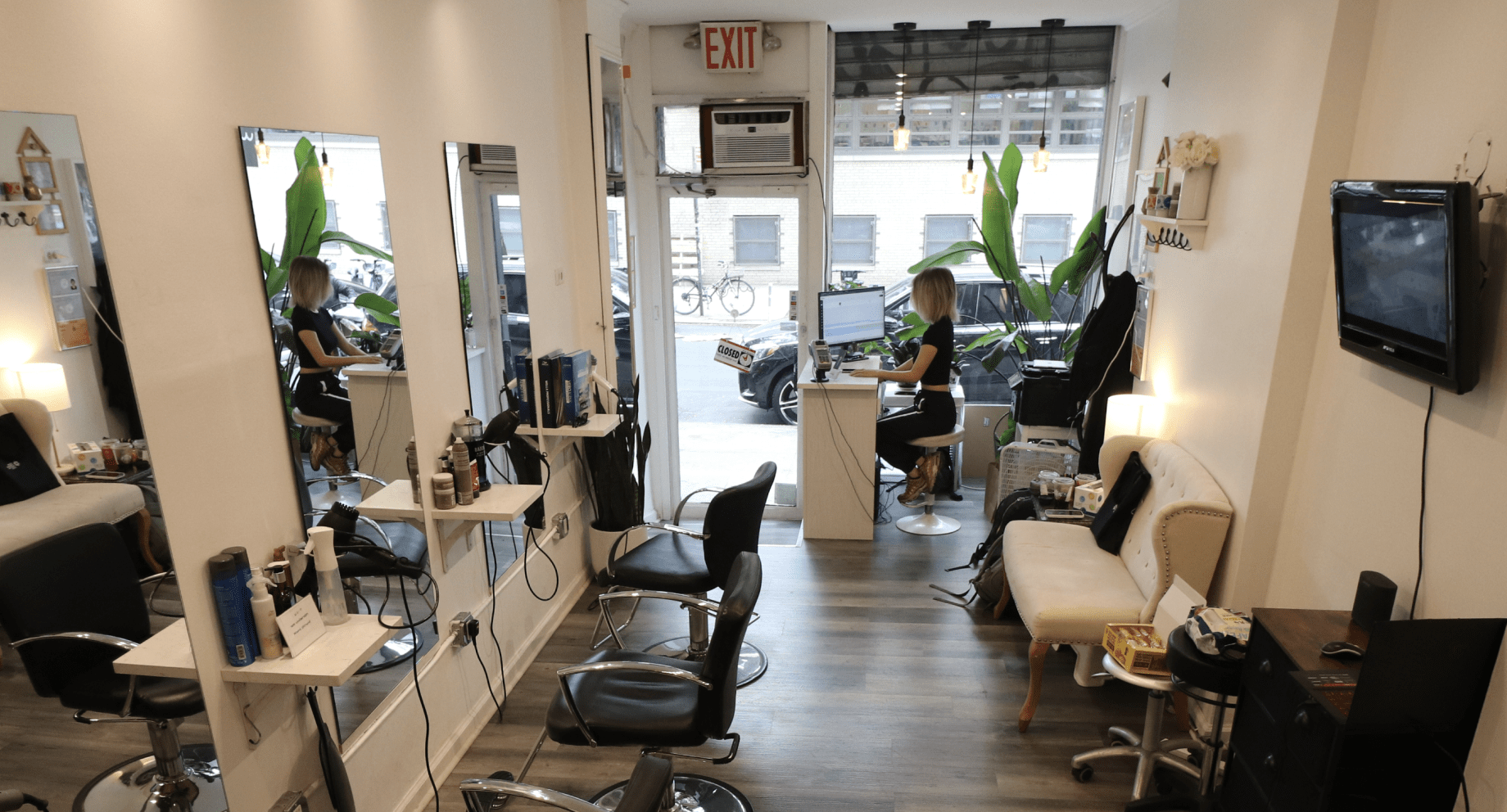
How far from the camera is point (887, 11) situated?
15.1 ft

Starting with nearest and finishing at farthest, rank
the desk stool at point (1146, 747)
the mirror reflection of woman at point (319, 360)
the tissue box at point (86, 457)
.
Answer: the tissue box at point (86, 457) → the mirror reflection of woman at point (319, 360) → the desk stool at point (1146, 747)

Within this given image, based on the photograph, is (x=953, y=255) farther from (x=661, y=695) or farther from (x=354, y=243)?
(x=354, y=243)

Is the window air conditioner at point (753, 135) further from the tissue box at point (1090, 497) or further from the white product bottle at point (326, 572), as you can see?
the white product bottle at point (326, 572)

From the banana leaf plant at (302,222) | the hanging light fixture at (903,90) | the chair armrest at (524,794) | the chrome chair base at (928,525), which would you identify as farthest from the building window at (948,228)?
the chair armrest at (524,794)

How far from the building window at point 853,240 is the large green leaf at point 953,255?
1.20 ft

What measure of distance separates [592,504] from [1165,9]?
12.8ft

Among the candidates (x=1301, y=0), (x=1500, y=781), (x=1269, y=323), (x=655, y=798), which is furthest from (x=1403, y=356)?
(x=655, y=798)

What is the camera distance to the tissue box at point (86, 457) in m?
1.54

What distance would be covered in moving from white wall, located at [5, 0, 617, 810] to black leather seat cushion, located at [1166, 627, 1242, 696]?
242 centimetres

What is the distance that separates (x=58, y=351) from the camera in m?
1.50

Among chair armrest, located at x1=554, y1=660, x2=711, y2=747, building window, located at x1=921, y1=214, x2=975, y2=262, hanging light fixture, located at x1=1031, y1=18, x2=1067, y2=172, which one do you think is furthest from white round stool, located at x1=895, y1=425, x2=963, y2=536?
chair armrest, located at x1=554, y1=660, x2=711, y2=747

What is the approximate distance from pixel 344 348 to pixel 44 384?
3.12 feet

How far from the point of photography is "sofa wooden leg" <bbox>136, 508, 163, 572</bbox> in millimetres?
1711

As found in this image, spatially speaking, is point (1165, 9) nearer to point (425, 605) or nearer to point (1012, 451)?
point (1012, 451)
